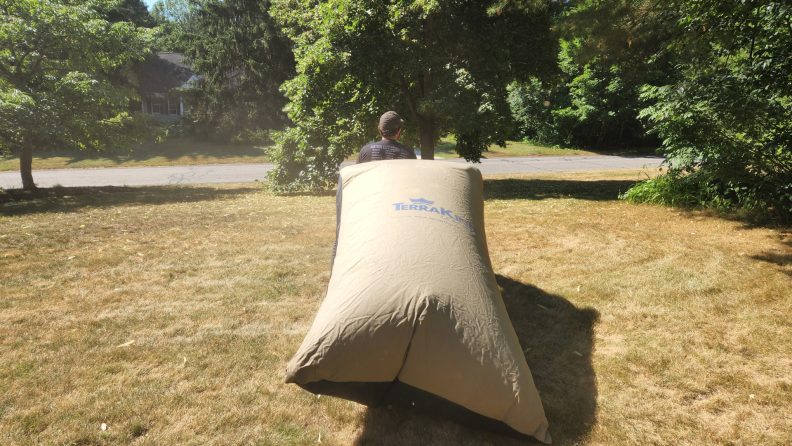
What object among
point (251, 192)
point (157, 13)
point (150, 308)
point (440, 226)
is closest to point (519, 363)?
point (440, 226)

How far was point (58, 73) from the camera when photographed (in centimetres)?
1292

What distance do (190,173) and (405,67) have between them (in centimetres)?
1299

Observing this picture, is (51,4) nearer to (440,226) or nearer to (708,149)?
(440,226)

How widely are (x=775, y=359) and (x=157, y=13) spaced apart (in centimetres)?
8251

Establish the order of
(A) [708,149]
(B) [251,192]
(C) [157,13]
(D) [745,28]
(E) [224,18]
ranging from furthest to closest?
(C) [157,13]
(E) [224,18]
(B) [251,192]
(A) [708,149]
(D) [745,28]

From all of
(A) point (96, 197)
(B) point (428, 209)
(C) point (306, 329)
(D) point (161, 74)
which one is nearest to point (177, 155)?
(D) point (161, 74)

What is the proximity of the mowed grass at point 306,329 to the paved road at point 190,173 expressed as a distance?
31.1 ft

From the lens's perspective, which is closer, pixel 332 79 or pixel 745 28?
pixel 745 28

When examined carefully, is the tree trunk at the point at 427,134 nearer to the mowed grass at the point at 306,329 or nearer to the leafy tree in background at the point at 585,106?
the mowed grass at the point at 306,329

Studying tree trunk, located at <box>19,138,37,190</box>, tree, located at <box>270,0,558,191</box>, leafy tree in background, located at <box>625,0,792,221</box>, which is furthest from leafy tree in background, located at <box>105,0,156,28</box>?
leafy tree in background, located at <box>625,0,792,221</box>

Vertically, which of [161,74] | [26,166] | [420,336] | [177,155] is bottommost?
[420,336]

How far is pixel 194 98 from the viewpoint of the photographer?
2925cm

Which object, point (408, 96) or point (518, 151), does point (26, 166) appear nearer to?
point (408, 96)

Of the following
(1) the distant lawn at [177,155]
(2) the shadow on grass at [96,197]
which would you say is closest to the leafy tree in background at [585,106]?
(1) the distant lawn at [177,155]
